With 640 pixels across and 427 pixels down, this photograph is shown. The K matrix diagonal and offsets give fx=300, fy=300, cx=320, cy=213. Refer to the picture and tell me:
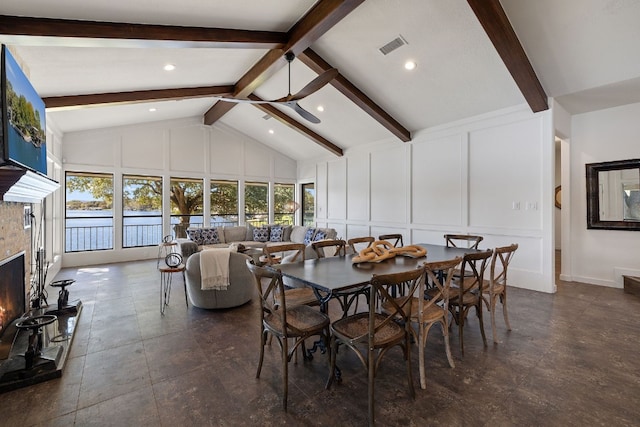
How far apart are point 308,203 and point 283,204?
0.85 m

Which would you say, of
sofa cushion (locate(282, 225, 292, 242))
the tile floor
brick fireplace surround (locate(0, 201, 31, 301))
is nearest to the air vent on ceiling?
the tile floor

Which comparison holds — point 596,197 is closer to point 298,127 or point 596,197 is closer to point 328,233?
point 328,233

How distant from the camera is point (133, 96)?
518 cm

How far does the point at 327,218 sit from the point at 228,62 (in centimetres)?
519

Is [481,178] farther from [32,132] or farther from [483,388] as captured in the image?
[32,132]

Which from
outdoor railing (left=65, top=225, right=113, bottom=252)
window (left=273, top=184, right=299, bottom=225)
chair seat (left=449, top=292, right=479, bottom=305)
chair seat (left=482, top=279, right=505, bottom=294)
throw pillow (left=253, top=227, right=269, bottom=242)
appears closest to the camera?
chair seat (left=449, top=292, right=479, bottom=305)

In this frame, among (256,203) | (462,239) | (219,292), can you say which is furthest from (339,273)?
(256,203)

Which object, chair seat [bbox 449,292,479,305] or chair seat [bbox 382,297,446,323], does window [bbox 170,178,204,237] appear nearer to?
chair seat [bbox 382,297,446,323]

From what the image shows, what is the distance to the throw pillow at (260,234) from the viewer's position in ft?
25.2

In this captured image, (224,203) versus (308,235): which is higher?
(224,203)

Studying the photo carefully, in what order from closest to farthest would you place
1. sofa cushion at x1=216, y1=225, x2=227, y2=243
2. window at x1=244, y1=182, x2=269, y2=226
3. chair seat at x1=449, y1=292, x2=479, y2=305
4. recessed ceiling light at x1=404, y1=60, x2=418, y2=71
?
chair seat at x1=449, y1=292, x2=479, y2=305, recessed ceiling light at x1=404, y1=60, x2=418, y2=71, sofa cushion at x1=216, y1=225, x2=227, y2=243, window at x1=244, y1=182, x2=269, y2=226

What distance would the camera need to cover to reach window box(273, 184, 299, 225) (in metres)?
9.93

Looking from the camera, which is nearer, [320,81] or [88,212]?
[320,81]

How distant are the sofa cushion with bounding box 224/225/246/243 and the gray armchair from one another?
11.6ft
